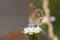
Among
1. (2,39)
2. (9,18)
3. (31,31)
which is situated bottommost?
(31,31)

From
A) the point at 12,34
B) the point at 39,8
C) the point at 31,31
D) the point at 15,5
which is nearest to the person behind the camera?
the point at 31,31

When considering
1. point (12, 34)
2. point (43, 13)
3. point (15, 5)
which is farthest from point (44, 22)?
point (15, 5)

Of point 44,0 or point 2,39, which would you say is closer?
point 44,0

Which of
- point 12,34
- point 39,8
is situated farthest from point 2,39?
point 39,8

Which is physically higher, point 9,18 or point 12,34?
point 9,18

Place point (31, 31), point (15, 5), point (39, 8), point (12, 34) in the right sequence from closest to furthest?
point (31, 31) → point (39, 8) → point (12, 34) → point (15, 5)

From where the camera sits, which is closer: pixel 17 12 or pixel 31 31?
pixel 31 31

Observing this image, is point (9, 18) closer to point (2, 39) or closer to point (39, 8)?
point (2, 39)

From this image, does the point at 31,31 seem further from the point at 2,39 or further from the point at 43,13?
the point at 2,39

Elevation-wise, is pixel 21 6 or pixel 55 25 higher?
pixel 21 6
